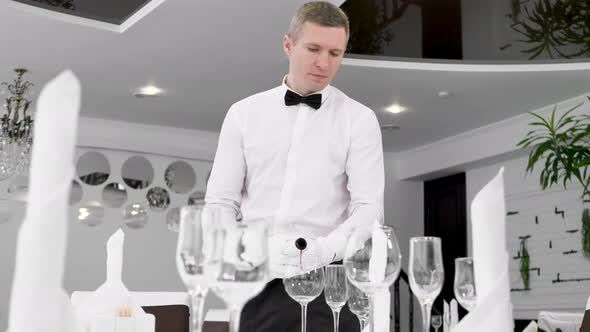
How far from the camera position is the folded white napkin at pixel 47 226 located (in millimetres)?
853

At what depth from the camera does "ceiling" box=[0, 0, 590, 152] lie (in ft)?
20.3

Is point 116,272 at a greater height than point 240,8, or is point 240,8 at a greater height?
point 240,8

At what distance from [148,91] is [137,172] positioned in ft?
5.91

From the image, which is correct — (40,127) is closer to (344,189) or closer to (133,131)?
(344,189)

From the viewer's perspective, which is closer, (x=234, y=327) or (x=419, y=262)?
(x=234, y=327)

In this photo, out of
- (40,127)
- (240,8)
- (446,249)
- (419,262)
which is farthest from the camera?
(446,249)

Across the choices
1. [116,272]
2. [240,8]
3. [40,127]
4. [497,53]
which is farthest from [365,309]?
[497,53]

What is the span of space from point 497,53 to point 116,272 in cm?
641

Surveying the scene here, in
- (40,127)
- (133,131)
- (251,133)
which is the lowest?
(40,127)

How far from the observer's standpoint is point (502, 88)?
783cm

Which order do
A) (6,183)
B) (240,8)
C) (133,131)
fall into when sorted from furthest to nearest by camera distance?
(133,131), (6,183), (240,8)

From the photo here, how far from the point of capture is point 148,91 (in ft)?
26.6

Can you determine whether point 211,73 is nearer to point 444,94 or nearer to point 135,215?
point 444,94

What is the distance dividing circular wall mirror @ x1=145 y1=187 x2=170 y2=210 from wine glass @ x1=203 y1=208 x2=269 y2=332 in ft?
29.0
